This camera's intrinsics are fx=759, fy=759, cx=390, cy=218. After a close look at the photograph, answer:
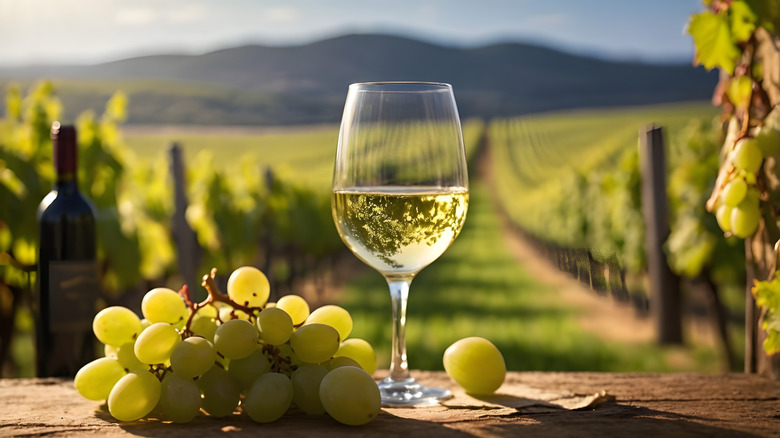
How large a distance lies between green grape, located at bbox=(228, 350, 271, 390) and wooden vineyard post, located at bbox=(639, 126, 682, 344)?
13.5 feet

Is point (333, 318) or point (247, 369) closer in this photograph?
point (247, 369)

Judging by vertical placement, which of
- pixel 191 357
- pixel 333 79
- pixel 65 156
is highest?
pixel 333 79

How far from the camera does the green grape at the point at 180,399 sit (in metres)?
1.09

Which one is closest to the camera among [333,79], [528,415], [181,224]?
[528,415]

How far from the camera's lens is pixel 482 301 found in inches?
415

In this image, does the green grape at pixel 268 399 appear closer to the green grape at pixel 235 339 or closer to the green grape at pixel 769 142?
the green grape at pixel 235 339

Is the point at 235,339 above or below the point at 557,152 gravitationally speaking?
below

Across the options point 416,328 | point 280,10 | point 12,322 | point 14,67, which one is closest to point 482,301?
point 416,328

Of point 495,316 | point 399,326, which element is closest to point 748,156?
point 399,326

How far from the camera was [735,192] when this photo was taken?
1331 millimetres

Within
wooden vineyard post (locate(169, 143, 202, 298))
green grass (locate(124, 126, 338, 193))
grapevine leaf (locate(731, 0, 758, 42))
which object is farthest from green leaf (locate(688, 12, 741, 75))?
green grass (locate(124, 126, 338, 193))

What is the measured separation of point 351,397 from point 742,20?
0.97 metres

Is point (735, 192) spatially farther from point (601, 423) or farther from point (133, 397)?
point (133, 397)

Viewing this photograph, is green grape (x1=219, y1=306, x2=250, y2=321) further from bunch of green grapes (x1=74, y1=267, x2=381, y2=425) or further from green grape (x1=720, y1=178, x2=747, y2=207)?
green grape (x1=720, y1=178, x2=747, y2=207)
